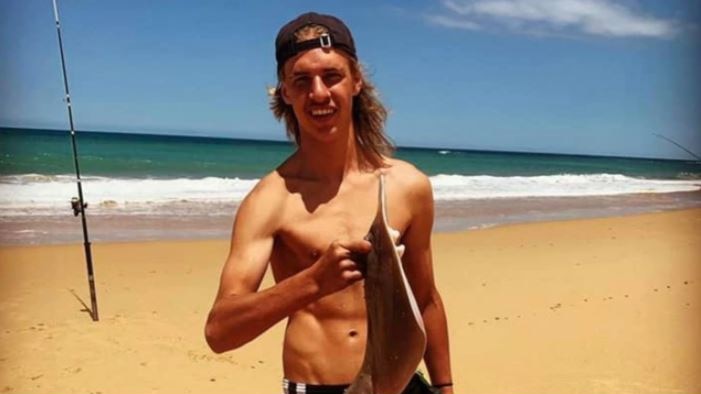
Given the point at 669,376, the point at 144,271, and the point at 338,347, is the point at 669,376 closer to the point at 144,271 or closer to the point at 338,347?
the point at 338,347

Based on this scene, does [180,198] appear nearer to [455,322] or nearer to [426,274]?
[455,322]

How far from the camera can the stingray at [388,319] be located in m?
1.61

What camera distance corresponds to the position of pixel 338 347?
2328 millimetres

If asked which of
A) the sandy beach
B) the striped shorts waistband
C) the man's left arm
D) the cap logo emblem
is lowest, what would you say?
the sandy beach

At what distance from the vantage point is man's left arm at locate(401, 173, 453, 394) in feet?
8.00

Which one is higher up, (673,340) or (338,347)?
(338,347)

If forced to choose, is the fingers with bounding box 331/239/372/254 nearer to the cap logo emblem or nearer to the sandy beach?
the cap logo emblem

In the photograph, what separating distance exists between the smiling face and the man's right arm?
0.28 meters

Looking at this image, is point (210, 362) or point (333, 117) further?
point (210, 362)

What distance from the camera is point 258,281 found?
6.91 feet

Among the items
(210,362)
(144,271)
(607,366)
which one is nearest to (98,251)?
(144,271)

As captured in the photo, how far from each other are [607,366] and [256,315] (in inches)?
198

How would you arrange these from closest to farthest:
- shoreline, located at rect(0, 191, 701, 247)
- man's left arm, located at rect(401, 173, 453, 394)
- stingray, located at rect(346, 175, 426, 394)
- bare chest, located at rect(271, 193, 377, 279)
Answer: stingray, located at rect(346, 175, 426, 394) < bare chest, located at rect(271, 193, 377, 279) < man's left arm, located at rect(401, 173, 453, 394) < shoreline, located at rect(0, 191, 701, 247)

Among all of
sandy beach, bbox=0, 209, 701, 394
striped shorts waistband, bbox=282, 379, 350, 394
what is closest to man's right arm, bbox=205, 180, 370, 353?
striped shorts waistband, bbox=282, 379, 350, 394
